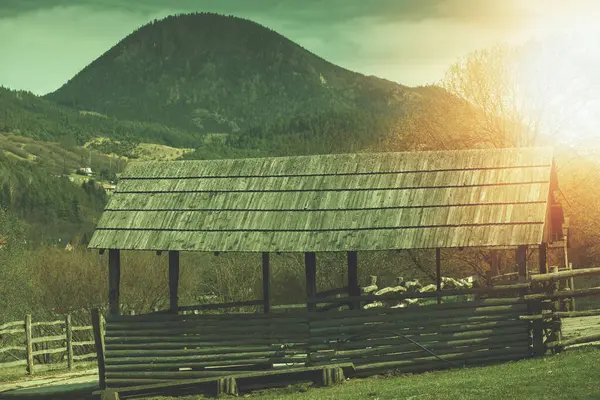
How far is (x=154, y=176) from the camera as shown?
2275cm

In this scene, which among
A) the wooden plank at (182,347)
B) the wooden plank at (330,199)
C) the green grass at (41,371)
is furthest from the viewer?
the green grass at (41,371)

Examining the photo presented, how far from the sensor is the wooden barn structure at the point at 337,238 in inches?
740

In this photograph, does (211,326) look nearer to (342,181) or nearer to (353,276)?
(353,276)

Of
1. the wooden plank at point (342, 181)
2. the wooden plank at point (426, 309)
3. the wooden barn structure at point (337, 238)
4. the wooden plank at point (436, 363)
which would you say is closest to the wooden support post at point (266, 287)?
the wooden barn structure at point (337, 238)

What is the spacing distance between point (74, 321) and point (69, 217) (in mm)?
116463

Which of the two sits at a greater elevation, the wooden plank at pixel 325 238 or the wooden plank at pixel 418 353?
the wooden plank at pixel 325 238

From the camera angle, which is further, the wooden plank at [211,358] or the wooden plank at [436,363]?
the wooden plank at [211,358]

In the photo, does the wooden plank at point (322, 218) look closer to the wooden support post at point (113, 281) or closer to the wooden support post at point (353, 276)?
the wooden support post at point (113, 281)

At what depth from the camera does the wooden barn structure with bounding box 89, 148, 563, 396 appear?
740 inches

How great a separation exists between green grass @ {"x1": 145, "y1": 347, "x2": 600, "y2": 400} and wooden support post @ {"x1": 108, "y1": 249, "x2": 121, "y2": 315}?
2.56m

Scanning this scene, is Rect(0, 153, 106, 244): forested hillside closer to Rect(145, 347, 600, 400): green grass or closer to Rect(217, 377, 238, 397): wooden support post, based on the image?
Rect(217, 377, 238, 397): wooden support post

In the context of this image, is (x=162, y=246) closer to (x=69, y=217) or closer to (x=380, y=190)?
(x=380, y=190)

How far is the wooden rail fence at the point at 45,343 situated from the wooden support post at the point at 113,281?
299 inches

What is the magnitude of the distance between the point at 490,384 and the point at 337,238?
5.47m
